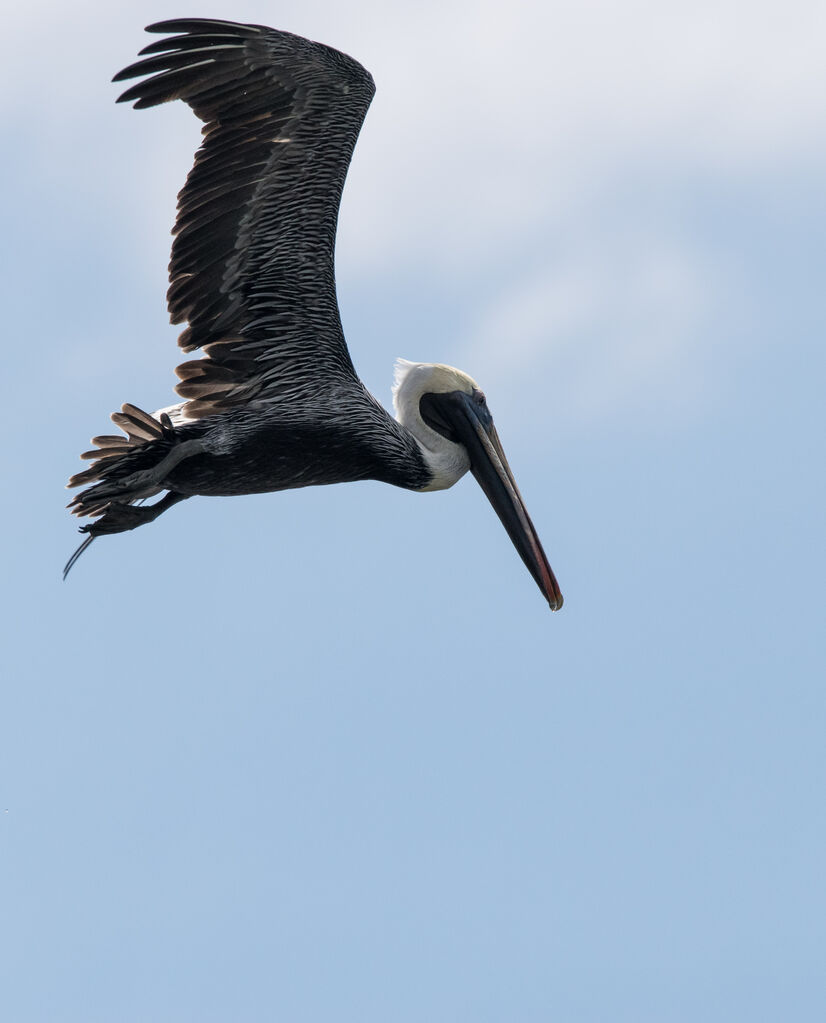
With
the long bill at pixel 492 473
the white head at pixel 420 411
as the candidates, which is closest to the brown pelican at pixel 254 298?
the white head at pixel 420 411

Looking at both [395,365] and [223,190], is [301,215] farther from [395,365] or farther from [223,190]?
[395,365]

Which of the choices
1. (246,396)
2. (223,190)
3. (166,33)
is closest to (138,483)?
(246,396)

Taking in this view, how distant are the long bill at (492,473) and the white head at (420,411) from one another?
9cm

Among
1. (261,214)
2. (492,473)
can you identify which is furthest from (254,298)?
(492,473)

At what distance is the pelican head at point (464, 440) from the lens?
15227 mm

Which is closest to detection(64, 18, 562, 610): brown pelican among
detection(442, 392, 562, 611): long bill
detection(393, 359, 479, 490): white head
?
detection(393, 359, 479, 490): white head

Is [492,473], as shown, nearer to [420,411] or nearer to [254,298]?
[420,411]

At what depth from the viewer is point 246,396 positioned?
14.4m

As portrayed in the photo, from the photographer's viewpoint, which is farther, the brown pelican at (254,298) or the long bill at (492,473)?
the long bill at (492,473)

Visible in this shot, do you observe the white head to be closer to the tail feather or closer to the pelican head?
the pelican head

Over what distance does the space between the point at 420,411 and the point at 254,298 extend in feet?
5.63

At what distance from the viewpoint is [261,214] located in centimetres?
1433

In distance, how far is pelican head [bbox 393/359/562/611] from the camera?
1523 centimetres

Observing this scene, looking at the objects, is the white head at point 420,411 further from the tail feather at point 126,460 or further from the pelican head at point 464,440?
the tail feather at point 126,460
